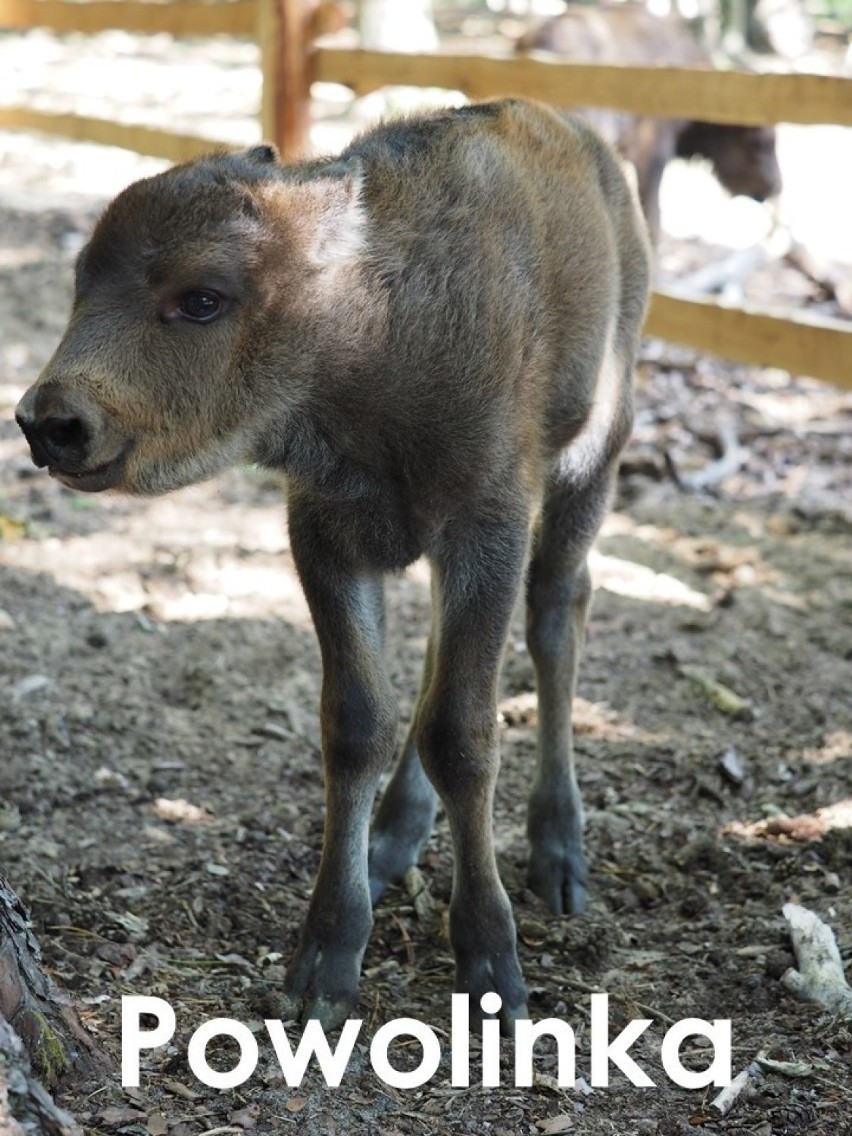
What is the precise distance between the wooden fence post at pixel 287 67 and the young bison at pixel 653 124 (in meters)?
1.58

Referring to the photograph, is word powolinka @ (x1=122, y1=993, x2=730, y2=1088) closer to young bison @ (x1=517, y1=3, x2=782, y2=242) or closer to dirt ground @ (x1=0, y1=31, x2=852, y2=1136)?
dirt ground @ (x1=0, y1=31, x2=852, y2=1136)

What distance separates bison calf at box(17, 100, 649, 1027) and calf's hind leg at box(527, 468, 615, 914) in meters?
0.32

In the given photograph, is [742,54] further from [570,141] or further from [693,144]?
[570,141]

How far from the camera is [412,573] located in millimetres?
6828

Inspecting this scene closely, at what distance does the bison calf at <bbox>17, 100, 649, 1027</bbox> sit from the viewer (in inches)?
129

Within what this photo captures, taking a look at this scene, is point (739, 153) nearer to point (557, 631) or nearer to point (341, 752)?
point (557, 631)

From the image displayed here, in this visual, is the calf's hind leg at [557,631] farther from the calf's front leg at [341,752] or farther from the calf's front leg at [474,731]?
the calf's front leg at [341,752]

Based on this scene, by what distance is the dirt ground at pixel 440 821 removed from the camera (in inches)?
137

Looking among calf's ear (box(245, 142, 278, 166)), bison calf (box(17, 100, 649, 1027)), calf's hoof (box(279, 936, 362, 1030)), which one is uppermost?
calf's ear (box(245, 142, 278, 166))

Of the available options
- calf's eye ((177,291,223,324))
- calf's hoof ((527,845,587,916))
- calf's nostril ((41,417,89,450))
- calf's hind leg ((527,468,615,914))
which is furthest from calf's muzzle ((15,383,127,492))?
calf's hoof ((527,845,587,916))

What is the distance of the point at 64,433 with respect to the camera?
3207 millimetres

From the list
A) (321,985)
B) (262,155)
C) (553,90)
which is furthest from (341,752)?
(553,90)

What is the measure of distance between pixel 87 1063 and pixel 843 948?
6.49 ft

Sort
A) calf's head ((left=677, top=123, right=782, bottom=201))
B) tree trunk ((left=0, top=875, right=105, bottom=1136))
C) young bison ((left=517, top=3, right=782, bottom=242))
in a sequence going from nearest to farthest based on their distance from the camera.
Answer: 1. tree trunk ((left=0, top=875, right=105, bottom=1136))
2. young bison ((left=517, top=3, right=782, bottom=242))
3. calf's head ((left=677, top=123, right=782, bottom=201))
